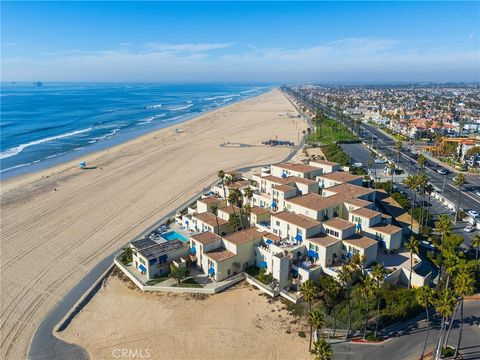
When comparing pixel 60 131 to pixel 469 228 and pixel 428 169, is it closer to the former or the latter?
pixel 428 169

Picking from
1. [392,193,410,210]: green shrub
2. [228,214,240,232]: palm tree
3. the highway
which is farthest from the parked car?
[228,214,240,232]: palm tree

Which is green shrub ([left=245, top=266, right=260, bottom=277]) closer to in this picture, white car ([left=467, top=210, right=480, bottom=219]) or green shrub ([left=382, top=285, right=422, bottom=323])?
green shrub ([left=382, top=285, right=422, bottom=323])

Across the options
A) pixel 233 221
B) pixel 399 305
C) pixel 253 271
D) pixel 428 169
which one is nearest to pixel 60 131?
pixel 233 221

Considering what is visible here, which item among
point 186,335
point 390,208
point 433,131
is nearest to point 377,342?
point 186,335

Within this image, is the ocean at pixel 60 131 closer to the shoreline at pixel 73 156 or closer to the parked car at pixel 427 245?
the shoreline at pixel 73 156
